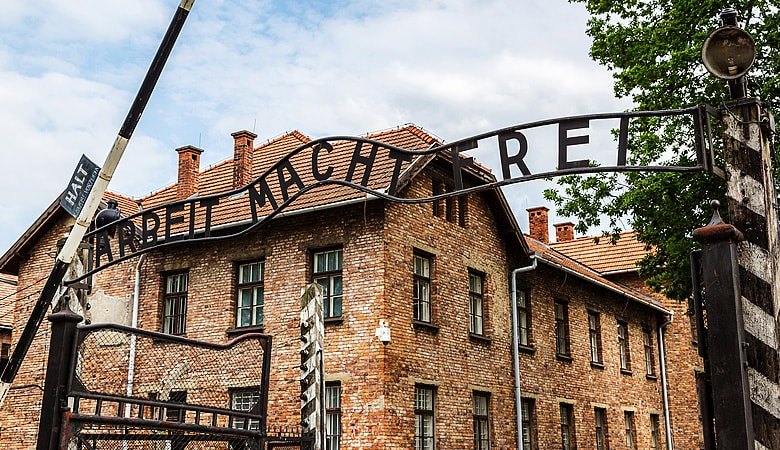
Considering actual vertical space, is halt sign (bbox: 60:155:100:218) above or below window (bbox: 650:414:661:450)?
above

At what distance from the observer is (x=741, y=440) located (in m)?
4.36

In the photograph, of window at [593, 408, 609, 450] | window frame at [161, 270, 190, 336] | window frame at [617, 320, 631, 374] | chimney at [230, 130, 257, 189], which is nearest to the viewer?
window frame at [161, 270, 190, 336]

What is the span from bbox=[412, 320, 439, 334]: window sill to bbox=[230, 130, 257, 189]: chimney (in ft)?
19.5

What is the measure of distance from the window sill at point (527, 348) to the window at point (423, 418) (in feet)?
12.9

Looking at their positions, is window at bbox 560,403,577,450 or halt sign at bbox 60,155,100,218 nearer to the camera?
halt sign at bbox 60,155,100,218

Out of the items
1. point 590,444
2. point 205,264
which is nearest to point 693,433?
point 590,444

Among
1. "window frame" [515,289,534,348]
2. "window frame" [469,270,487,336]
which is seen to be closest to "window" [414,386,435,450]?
"window frame" [469,270,487,336]

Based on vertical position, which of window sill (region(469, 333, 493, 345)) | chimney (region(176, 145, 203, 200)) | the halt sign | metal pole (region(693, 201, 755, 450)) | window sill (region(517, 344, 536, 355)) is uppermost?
chimney (region(176, 145, 203, 200))

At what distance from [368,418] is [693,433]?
55.1ft

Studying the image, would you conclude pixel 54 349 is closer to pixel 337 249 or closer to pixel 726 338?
pixel 726 338

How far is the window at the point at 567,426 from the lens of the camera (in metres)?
22.7

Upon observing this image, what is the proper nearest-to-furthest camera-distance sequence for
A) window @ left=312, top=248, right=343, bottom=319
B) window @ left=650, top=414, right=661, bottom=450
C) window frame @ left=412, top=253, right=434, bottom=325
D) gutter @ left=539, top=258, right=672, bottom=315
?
window @ left=312, top=248, right=343, bottom=319 < window frame @ left=412, top=253, right=434, bottom=325 < gutter @ left=539, top=258, right=672, bottom=315 < window @ left=650, top=414, right=661, bottom=450

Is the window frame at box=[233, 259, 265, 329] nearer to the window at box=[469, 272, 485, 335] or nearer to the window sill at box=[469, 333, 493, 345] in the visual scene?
the window sill at box=[469, 333, 493, 345]

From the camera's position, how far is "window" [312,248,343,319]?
687 inches
